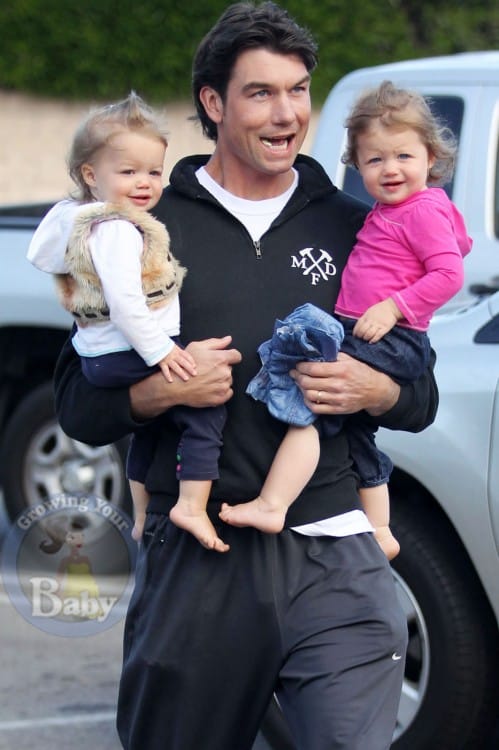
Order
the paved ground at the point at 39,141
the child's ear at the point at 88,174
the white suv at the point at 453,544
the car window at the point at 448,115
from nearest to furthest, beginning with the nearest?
the child's ear at the point at 88,174 → the white suv at the point at 453,544 → the car window at the point at 448,115 → the paved ground at the point at 39,141

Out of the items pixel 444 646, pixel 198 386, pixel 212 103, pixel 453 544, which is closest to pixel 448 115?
pixel 453 544

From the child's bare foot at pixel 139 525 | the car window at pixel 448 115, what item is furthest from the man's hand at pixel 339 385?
the car window at pixel 448 115

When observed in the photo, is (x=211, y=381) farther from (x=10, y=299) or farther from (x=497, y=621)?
(x=10, y=299)

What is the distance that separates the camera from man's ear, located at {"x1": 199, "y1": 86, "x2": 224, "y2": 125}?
2805 mm

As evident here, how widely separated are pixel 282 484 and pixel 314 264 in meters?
0.44

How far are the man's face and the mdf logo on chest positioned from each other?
0.16 m

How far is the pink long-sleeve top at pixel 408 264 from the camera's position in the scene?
2691 mm

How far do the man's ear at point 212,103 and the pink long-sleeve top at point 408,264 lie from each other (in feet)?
1.22

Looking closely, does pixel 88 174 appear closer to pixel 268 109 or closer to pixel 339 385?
pixel 268 109

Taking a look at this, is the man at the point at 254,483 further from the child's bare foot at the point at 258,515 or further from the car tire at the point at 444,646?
the car tire at the point at 444,646

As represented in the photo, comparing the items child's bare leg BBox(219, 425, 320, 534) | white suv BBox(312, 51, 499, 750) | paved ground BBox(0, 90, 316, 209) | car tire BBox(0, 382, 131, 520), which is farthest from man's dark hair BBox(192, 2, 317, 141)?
paved ground BBox(0, 90, 316, 209)

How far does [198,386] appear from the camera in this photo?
8.59 ft

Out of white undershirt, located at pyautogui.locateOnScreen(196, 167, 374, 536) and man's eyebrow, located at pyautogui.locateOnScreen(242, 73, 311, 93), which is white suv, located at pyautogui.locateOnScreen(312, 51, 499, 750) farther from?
man's eyebrow, located at pyautogui.locateOnScreen(242, 73, 311, 93)

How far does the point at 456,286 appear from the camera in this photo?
271 centimetres
